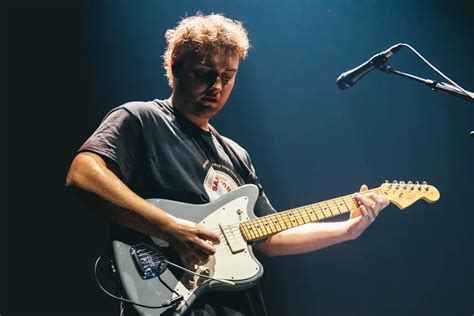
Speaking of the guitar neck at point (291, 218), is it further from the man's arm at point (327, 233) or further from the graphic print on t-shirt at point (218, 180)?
the graphic print on t-shirt at point (218, 180)

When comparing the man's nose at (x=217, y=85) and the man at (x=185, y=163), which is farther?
the man's nose at (x=217, y=85)

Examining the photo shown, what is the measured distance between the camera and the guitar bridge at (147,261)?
1584mm

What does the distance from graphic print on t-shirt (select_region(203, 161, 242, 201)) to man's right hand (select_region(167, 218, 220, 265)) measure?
0.26m

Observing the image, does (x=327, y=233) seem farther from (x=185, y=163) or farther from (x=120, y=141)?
(x=120, y=141)

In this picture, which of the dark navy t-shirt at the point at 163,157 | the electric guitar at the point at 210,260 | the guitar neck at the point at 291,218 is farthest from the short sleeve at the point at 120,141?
the guitar neck at the point at 291,218

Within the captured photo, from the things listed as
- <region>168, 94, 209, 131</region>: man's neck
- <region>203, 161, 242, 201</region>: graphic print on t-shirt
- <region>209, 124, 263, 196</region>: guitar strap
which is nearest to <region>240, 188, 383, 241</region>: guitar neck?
<region>203, 161, 242, 201</region>: graphic print on t-shirt

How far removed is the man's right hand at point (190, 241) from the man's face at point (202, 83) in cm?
63

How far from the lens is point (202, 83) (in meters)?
2.09

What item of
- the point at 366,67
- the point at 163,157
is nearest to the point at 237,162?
the point at 163,157

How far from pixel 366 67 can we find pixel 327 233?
0.81 m

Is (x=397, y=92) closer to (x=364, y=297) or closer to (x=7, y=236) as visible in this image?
(x=364, y=297)

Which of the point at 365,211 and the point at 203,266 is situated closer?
the point at 203,266

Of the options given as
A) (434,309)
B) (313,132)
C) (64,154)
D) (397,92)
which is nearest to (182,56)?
(64,154)

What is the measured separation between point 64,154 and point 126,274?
1.22 metres
